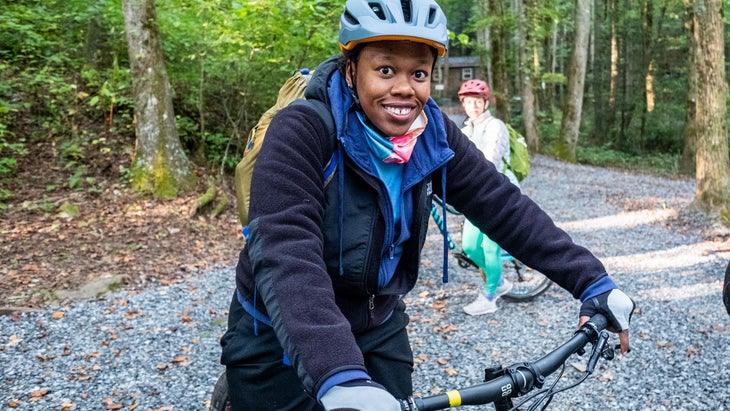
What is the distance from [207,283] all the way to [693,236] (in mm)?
7929

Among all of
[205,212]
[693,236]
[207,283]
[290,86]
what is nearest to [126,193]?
A: [205,212]

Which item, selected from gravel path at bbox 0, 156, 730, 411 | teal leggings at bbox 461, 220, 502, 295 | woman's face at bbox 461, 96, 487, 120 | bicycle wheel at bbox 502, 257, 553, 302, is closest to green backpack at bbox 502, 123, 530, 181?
woman's face at bbox 461, 96, 487, 120

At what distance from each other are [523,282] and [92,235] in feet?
20.3

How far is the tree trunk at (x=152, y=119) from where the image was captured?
962 cm

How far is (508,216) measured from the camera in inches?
91.0

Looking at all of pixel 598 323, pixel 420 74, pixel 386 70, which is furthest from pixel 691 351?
pixel 386 70

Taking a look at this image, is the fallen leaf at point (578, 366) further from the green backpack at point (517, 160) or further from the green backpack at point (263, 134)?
the green backpack at point (263, 134)

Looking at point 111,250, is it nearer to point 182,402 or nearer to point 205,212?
point 205,212

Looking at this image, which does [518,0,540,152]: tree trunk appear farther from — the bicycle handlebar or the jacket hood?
the bicycle handlebar

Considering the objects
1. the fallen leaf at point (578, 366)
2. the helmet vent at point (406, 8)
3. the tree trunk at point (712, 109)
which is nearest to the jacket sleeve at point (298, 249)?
the helmet vent at point (406, 8)

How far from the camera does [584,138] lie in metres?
35.6

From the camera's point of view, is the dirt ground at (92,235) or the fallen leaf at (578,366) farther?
the dirt ground at (92,235)

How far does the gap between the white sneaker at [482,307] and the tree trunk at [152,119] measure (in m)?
5.90

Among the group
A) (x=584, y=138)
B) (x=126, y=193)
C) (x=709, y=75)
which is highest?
(x=709, y=75)
